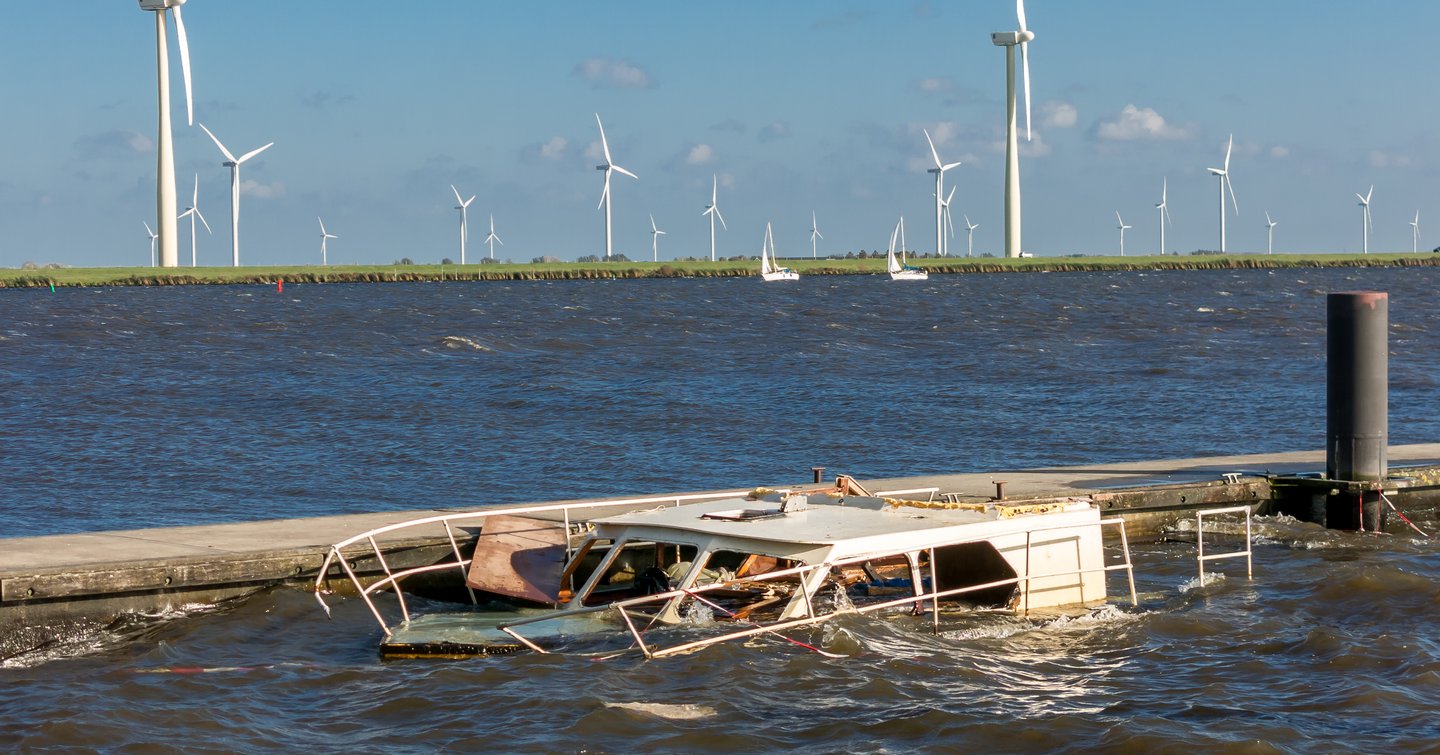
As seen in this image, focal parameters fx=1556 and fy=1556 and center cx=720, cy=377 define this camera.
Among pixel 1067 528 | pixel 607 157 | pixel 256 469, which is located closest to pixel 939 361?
pixel 256 469

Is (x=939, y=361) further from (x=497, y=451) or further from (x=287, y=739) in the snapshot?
(x=287, y=739)

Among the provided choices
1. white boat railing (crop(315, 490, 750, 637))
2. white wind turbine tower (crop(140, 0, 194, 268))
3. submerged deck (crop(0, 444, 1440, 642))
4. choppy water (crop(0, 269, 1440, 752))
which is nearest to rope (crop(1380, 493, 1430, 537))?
choppy water (crop(0, 269, 1440, 752))

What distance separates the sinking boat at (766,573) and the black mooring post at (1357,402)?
306 inches

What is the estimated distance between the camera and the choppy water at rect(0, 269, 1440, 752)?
13461mm

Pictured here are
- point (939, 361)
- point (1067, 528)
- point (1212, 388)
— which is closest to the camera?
point (1067, 528)

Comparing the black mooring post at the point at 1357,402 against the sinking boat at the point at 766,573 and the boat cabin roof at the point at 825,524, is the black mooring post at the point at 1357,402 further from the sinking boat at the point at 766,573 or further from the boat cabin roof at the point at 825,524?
the boat cabin roof at the point at 825,524

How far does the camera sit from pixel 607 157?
15000cm

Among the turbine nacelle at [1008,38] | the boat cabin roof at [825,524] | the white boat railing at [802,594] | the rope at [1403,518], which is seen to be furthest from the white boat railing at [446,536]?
the turbine nacelle at [1008,38]

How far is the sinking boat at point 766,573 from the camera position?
14.0 metres

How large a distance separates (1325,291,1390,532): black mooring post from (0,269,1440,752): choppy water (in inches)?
24.6

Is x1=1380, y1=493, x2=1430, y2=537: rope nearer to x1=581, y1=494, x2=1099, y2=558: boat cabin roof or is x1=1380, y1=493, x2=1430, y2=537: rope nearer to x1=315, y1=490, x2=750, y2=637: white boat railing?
x1=581, y1=494, x2=1099, y2=558: boat cabin roof

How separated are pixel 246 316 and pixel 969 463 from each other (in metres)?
69.7

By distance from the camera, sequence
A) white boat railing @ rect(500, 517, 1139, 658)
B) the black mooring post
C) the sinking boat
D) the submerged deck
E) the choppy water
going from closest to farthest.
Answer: white boat railing @ rect(500, 517, 1139, 658) → the choppy water → the sinking boat → the submerged deck → the black mooring post

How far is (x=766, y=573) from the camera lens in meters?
14.3
